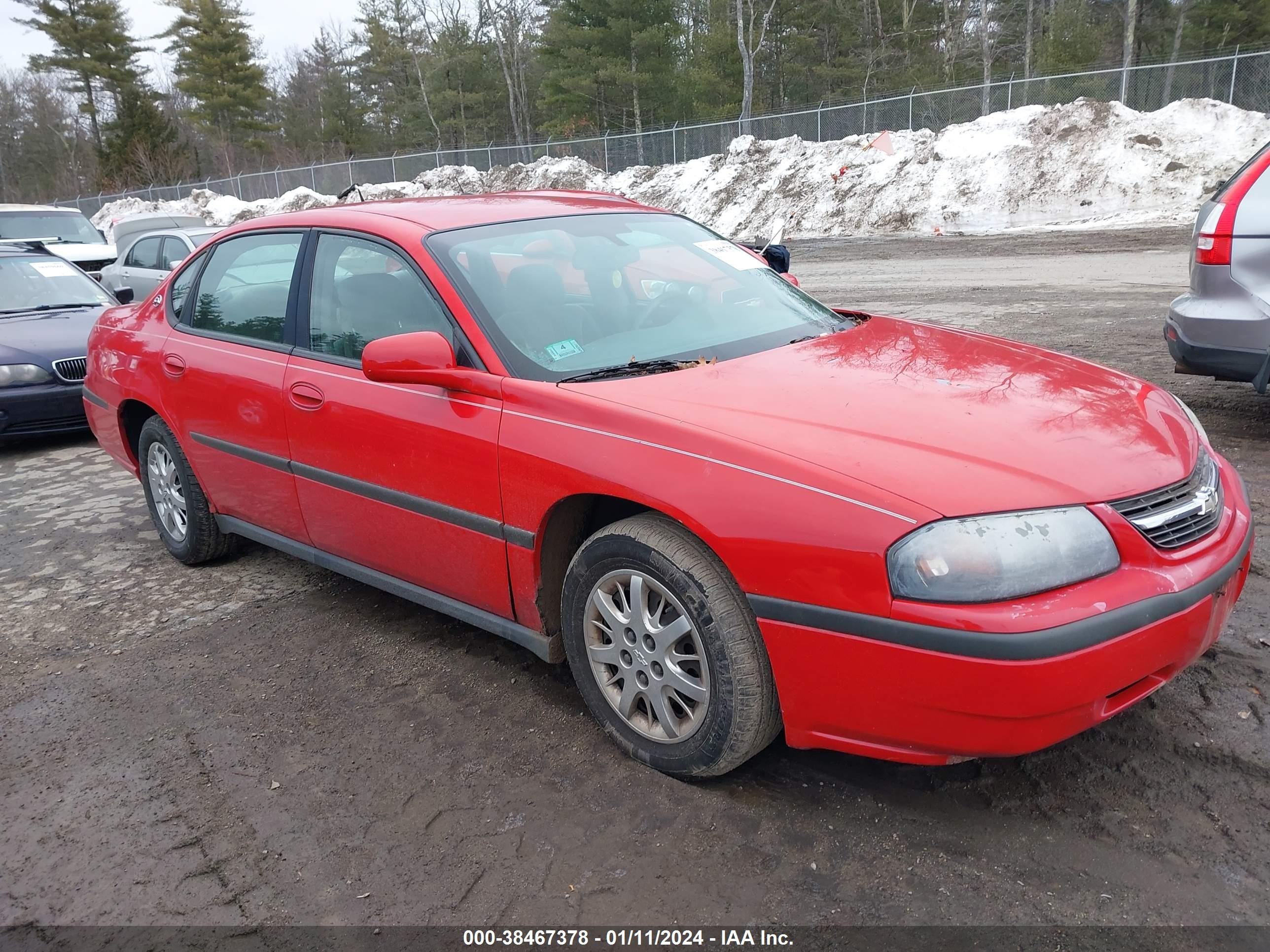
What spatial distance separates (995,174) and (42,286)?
1925cm

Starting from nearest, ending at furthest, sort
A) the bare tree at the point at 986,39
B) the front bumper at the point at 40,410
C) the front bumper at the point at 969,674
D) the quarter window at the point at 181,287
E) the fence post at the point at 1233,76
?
the front bumper at the point at 969,674 < the quarter window at the point at 181,287 < the front bumper at the point at 40,410 < the fence post at the point at 1233,76 < the bare tree at the point at 986,39

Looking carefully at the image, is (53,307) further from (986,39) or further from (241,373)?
(986,39)

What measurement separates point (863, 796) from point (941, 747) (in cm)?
45

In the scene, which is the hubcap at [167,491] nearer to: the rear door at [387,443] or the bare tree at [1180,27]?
the rear door at [387,443]

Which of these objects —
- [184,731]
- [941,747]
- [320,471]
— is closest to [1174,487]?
[941,747]

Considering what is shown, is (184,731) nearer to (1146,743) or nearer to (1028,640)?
(1028,640)

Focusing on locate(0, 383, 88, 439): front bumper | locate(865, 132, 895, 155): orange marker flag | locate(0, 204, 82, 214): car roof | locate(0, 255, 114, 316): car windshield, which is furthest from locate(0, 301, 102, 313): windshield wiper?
locate(865, 132, 895, 155): orange marker flag

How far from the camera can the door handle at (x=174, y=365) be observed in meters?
4.35

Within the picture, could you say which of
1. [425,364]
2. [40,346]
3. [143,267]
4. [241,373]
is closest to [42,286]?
[40,346]

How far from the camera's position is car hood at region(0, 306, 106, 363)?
24.2 feet

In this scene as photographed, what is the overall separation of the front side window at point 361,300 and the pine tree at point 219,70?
54519mm

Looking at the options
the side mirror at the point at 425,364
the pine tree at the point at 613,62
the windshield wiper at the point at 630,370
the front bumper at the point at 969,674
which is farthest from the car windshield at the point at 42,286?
the pine tree at the point at 613,62

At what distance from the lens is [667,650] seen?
8.79ft

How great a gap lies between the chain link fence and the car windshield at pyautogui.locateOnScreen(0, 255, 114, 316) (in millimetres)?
18257
